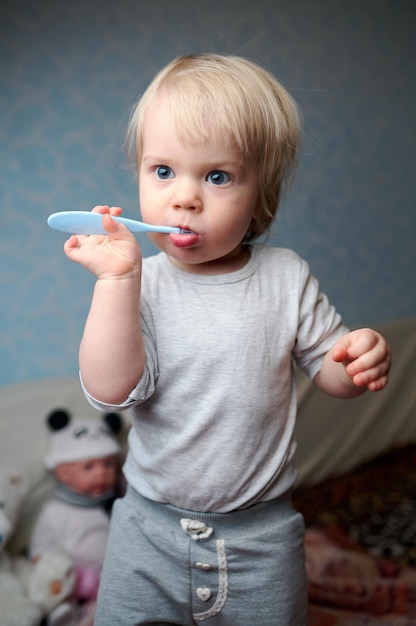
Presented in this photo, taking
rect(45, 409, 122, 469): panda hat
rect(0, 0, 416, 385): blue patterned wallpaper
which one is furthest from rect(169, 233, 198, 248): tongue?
rect(45, 409, 122, 469): panda hat

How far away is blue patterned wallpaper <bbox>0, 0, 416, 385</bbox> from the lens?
4.79 ft

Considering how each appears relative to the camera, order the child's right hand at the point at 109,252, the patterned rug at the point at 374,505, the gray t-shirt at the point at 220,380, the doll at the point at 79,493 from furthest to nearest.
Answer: the patterned rug at the point at 374,505
the doll at the point at 79,493
the gray t-shirt at the point at 220,380
the child's right hand at the point at 109,252

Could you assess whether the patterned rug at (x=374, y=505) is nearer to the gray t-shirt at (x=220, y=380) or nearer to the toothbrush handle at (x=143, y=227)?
the gray t-shirt at (x=220, y=380)

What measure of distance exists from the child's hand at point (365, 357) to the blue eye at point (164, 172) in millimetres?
294

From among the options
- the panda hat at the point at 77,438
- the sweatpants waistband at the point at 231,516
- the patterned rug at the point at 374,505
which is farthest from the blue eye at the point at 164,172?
the patterned rug at the point at 374,505

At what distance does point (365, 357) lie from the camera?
2.56 feet

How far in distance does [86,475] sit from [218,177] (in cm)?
86

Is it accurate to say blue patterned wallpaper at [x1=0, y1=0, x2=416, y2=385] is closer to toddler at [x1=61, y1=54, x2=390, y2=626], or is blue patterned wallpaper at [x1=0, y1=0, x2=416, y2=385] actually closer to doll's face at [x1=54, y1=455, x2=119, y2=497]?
doll's face at [x1=54, y1=455, x2=119, y2=497]

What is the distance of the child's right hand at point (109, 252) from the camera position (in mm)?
716

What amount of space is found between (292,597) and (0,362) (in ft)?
3.07

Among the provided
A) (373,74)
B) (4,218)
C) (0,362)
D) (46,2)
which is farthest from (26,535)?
(373,74)

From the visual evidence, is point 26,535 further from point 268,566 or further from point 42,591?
point 268,566

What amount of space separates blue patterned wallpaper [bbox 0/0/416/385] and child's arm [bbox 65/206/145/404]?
623 millimetres

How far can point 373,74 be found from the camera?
2111 mm
